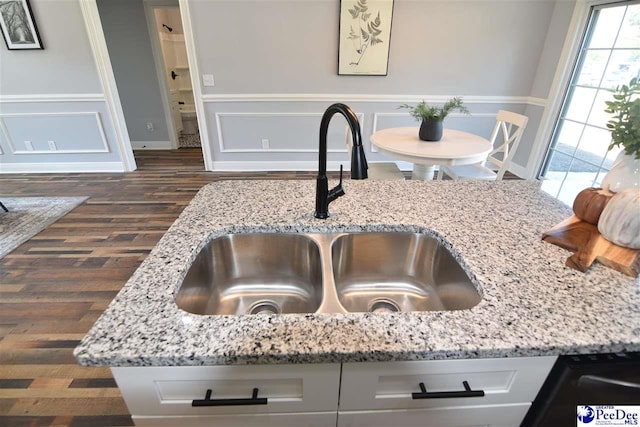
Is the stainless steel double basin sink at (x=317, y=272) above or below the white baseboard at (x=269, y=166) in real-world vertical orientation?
above

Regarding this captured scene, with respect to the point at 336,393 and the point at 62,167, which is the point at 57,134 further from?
the point at 336,393

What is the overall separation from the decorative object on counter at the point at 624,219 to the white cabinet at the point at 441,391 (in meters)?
0.41

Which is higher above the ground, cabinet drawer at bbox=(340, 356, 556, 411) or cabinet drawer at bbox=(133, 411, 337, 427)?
cabinet drawer at bbox=(340, 356, 556, 411)

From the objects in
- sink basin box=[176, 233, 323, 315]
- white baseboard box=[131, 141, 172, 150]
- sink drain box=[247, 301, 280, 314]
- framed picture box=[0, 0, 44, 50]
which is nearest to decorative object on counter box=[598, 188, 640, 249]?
sink basin box=[176, 233, 323, 315]

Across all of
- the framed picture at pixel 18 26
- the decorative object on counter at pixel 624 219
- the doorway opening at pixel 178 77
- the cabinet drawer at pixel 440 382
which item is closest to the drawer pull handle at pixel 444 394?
the cabinet drawer at pixel 440 382

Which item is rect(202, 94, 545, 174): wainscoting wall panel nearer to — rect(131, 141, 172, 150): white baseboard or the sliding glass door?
the sliding glass door

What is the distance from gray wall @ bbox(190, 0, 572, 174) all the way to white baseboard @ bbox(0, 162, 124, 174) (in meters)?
1.39

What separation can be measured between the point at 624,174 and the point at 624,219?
0.49ft

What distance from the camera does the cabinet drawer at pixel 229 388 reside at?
565 mm

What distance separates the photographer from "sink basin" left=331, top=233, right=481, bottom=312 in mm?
945

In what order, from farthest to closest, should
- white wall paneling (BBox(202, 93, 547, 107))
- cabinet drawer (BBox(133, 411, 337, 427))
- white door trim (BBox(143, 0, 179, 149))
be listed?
1. white door trim (BBox(143, 0, 179, 149))
2. white wall paneling (BBox(202, 93, 547, 107))
3. cabinet drawer (BBox(133, 411, 337, 427))

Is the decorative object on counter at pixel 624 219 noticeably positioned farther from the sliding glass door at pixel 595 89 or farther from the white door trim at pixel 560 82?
the white door trim at pixel 560 82

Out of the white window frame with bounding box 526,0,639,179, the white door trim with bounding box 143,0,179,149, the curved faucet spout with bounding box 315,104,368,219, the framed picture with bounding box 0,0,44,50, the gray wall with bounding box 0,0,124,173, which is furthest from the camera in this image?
the white door trim with bounding box 143,0,179,149

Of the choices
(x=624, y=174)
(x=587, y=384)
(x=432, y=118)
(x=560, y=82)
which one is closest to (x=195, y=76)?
(x=432, y=118)
